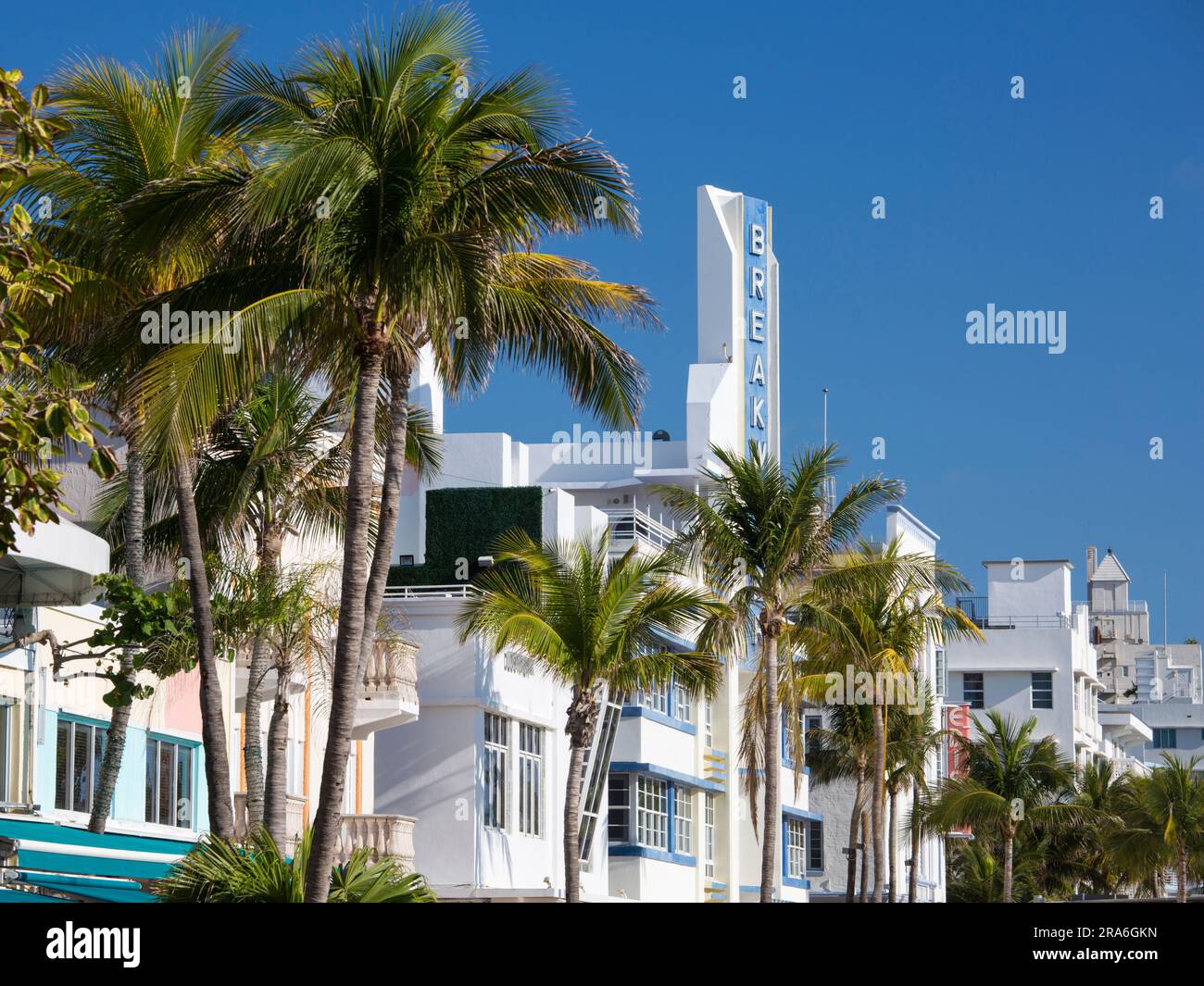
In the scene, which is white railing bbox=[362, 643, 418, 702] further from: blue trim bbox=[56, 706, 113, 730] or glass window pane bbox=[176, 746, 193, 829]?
blue trim bbox=[56, 706, 113, 730]

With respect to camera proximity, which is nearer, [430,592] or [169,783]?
[169,783]

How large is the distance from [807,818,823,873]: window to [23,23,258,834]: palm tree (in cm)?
5021

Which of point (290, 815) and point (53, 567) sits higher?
point (53, 567)

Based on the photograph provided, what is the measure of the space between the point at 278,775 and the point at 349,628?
691 cm

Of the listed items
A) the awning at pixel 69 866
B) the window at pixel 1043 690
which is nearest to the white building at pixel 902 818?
the window at pixel 1043 690

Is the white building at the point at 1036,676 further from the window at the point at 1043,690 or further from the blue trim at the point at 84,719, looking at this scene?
the blue trim at the point at 84,719

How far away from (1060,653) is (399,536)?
5300 cm

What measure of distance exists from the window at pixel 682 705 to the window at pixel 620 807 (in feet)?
13.4

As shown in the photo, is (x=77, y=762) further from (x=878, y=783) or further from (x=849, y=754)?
(x=849, y=754)

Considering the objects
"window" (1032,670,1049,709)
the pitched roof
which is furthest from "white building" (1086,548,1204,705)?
"window" (1032,670,1049,709)

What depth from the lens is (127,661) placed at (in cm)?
2438

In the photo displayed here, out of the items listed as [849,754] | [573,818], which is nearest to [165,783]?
[573,818]

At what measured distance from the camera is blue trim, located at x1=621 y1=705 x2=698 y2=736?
44.9 meters
